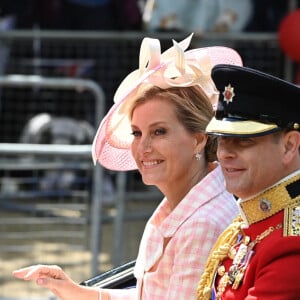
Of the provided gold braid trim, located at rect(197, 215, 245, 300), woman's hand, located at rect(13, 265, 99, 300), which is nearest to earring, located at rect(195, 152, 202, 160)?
gold braid trim, located at rect(197, 215, 245, 300)

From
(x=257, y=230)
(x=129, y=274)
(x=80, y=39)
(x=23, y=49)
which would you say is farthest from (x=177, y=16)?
(x=257, y=230)

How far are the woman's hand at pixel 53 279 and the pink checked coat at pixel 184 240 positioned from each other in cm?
20

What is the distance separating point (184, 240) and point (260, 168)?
0.60 meters

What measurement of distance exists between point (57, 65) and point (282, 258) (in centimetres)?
587

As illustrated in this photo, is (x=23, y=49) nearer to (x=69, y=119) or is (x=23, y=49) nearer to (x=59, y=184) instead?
(x=69, y=119)

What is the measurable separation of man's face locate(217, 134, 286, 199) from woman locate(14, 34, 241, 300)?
48 centimetres

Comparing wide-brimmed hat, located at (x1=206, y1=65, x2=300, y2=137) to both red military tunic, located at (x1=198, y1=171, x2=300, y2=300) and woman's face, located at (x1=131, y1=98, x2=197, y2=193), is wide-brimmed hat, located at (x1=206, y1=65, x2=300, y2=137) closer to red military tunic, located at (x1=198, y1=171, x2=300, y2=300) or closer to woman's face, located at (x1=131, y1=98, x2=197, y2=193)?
red military tunic, located at (x1=198, y1=171, x2=300, y2=300)

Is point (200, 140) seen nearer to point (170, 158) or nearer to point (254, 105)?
point (170, 158)

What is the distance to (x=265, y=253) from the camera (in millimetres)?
2283

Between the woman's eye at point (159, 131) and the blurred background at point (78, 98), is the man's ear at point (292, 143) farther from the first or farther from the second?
the blurred background at point (78, 98)

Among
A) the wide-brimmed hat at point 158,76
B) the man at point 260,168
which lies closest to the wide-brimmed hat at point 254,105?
the man at point 260,168

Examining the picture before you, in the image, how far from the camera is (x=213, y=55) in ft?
10.2

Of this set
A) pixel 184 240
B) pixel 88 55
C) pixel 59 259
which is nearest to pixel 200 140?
pixel 184 240

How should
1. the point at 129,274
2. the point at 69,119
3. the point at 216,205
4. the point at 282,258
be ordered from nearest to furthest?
the point at 282,258
the point at 216,205
the point at 129,274
the point at 69,119
